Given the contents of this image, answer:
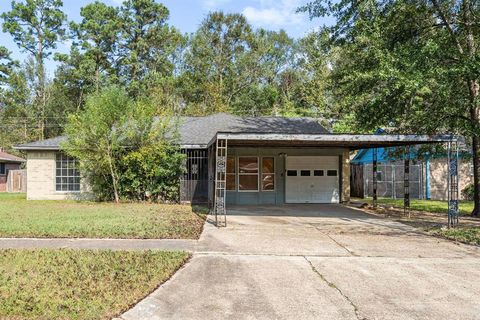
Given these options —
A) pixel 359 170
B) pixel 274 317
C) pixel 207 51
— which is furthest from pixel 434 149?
pixel 207 51

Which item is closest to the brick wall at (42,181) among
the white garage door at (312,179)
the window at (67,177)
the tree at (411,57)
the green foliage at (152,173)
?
the window at (67,177)

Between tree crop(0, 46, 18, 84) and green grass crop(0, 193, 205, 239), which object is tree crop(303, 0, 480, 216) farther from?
tree crop(0, 46, 18, 84)

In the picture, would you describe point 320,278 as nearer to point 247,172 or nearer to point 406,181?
point 406,181

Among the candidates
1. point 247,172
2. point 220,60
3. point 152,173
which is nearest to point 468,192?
point 247,172

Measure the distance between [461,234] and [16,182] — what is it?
2923cm

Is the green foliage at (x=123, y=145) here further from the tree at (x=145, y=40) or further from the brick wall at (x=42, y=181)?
the tree at (x=145, y=40)

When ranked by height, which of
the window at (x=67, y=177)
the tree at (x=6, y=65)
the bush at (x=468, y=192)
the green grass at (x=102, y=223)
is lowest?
the green grass at (x=102, y=223)

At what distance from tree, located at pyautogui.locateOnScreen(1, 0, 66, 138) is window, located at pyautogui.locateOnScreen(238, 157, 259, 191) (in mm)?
28035

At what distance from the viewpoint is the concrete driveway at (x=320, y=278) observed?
15.7ft

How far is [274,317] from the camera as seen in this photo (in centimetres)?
459

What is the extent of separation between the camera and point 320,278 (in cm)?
611

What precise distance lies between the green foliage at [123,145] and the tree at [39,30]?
25.0 meters

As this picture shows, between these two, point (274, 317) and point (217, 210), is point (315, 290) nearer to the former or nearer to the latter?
point (274, 317)

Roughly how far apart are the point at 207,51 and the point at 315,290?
3730 cm
